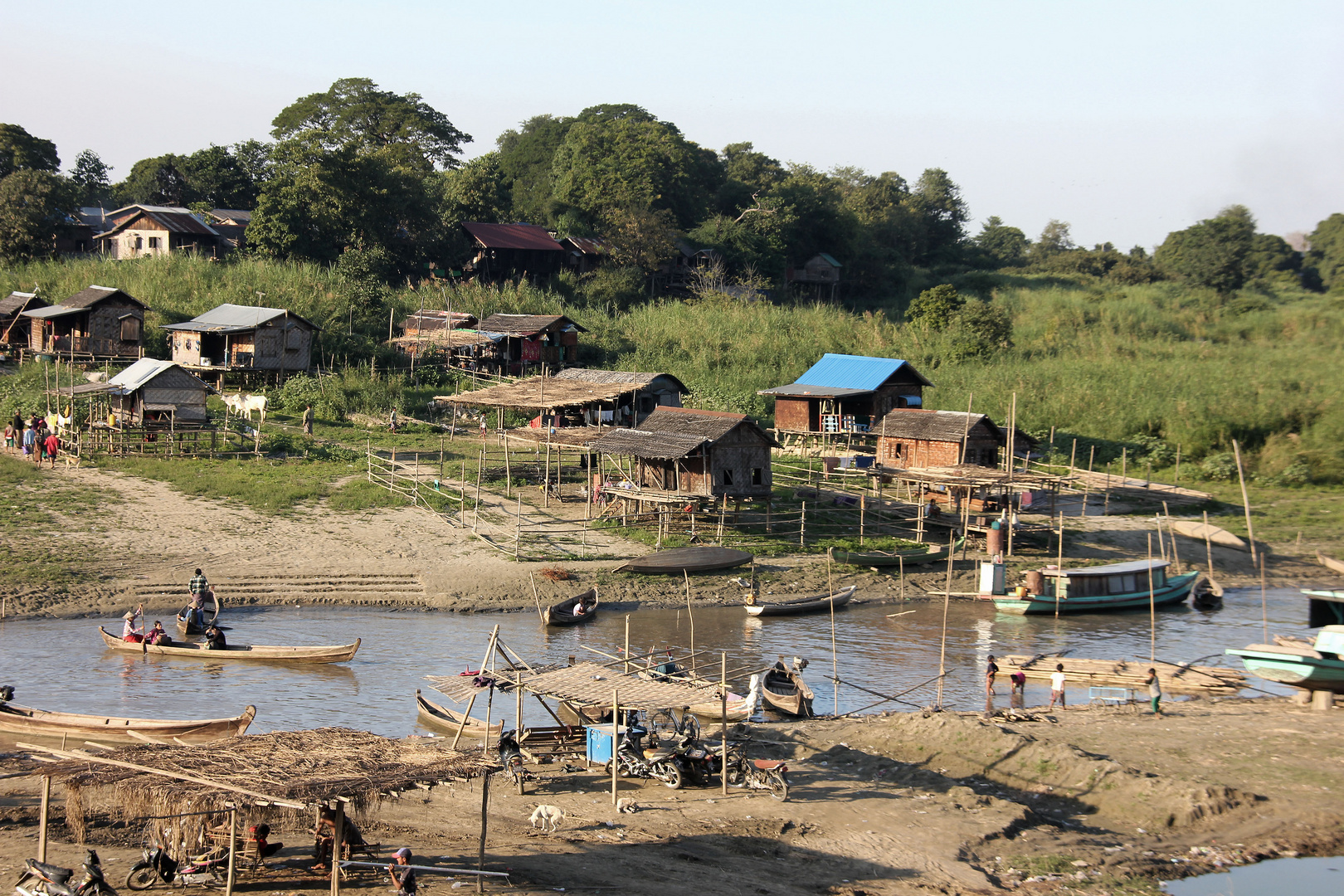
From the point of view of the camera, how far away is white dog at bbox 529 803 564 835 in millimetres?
13383

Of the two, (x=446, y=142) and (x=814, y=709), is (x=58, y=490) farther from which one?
(x=446, y=142)

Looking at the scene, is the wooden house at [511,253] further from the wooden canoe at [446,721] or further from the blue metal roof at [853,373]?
the wooden canoe at [446,721]

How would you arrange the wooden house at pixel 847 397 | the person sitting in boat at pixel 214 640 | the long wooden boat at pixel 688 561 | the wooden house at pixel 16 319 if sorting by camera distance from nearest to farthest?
the person sitting in boat at pixel 214 640 → the long wooden boat at pixel 688 561 → the wooden house at pixel 847 397 → the wooden house at pixel 16 319

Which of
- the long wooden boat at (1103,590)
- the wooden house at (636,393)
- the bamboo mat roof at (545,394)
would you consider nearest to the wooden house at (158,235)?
the bamboo mat roof at (545,394)

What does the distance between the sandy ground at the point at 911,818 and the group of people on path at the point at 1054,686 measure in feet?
4.72

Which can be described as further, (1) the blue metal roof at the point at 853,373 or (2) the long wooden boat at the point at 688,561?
(1) the blue metal roof at the point at 853,373

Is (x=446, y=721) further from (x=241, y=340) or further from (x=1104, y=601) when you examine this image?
(x=241, y=340)

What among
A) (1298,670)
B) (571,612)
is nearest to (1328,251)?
(1298,670)

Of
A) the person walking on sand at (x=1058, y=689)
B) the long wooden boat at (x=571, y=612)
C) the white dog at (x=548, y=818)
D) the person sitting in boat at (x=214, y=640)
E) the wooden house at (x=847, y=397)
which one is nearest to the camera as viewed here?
the white dog at (x=548, y=818)

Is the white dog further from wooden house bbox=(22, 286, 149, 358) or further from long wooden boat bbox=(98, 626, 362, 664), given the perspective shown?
wooden house bbox=(22, 286, 149, 358)

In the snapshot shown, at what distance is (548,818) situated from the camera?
1341cm

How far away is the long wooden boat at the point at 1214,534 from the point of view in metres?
33.9

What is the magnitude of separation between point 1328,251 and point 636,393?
65.7 metres

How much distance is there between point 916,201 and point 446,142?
35.5 m
